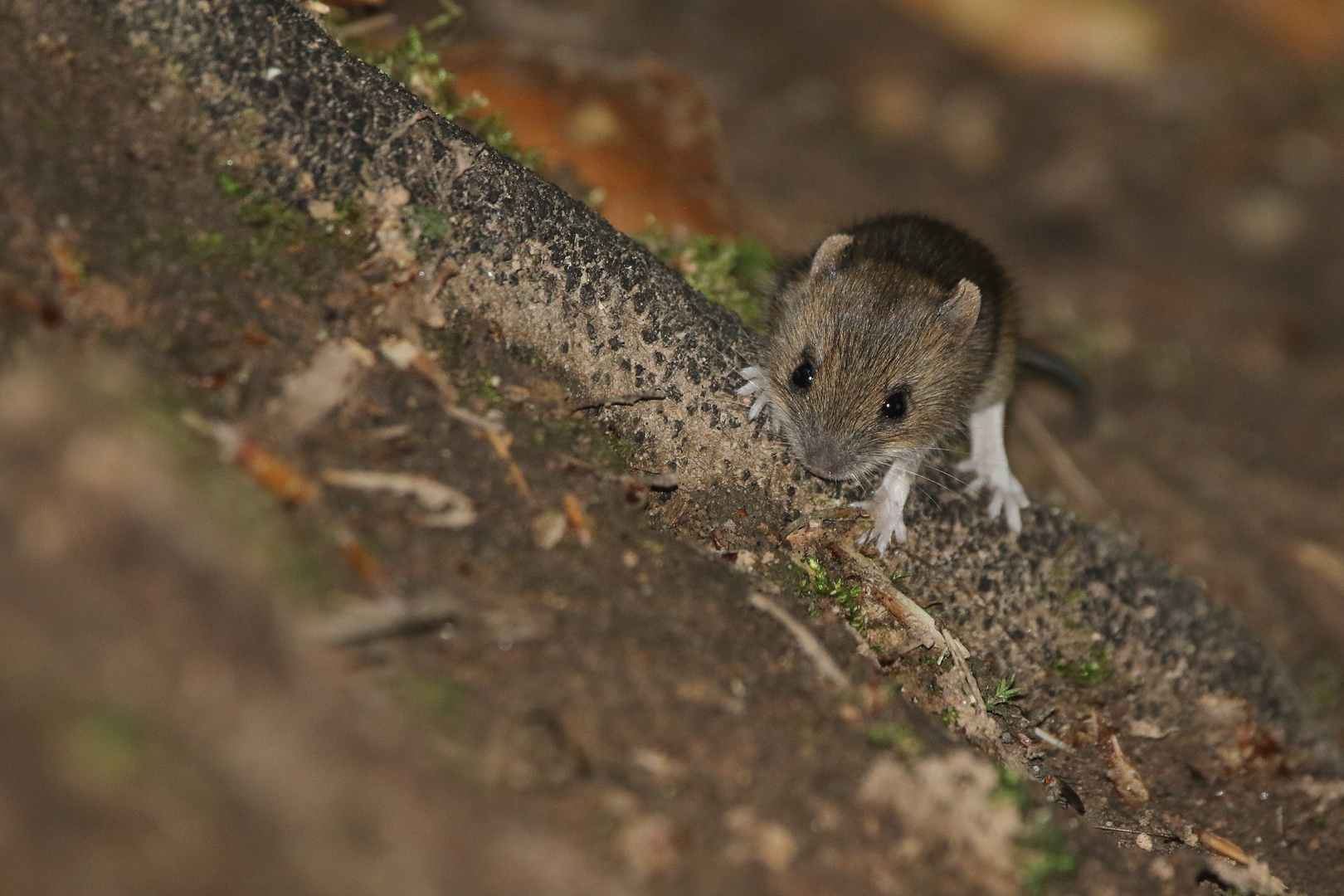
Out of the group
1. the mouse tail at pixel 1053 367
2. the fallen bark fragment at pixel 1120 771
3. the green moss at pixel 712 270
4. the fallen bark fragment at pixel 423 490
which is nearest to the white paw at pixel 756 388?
the green moss at pixel 712 270

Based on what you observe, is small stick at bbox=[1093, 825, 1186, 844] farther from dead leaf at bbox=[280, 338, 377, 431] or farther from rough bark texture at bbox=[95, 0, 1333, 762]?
dead leaf at bbox=[280, 338, 377, 431]

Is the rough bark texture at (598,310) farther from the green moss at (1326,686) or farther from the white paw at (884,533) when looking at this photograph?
the green moss at (1326,686)

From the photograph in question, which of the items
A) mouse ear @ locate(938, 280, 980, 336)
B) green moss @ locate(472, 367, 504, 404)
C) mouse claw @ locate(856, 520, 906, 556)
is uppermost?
mouse ear @ locate(938, 280, 980, 336)

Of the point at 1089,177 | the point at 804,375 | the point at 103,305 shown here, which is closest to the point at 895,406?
the point at 804,375

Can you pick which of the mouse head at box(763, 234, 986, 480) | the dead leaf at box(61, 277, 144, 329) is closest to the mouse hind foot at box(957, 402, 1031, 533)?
the mouse head at box(763, 234, 986, 480)

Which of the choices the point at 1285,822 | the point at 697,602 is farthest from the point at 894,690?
the point at 1285,822
